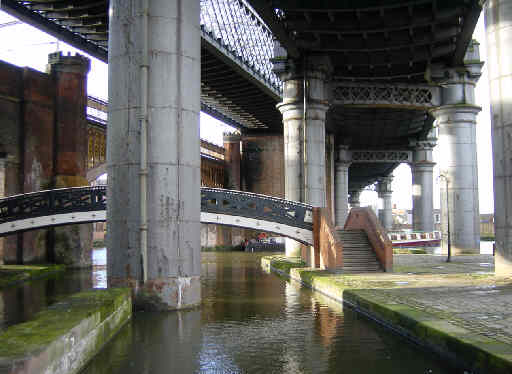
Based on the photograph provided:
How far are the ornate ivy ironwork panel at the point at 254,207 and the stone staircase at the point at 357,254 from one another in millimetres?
2153

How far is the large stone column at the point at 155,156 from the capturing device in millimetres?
14250

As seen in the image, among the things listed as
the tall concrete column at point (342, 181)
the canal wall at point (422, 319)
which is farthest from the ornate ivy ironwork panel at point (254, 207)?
the tall concrete column at point (342, 181)

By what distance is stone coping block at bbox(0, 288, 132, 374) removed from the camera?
21.8 feet

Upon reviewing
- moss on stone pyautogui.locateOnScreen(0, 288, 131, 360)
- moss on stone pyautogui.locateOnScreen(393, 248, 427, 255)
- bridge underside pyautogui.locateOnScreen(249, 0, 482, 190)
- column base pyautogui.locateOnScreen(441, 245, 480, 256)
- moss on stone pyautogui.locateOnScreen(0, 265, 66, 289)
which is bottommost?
moss on stone pyautogui.locateOnScreen(0, 265, 66, 289)

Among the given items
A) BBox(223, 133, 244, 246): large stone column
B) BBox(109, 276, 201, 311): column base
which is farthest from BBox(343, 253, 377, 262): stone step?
BBox(223, 133, 244, 246): large stone column

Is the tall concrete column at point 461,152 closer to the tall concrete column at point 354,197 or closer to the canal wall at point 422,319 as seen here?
the canal wall at point 422,319

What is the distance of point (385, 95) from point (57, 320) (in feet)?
83.3

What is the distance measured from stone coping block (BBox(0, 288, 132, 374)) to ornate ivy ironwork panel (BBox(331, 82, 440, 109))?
20.9 metres

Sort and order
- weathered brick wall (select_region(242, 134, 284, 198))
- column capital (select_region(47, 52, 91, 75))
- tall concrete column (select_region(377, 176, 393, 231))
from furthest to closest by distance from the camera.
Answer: tall concrete column (select_region(377, 176, 393, 231))
weathered brick wall (select_region(242, 134, 284, 198))
column capital (select_region(47, 52, 91, 75))

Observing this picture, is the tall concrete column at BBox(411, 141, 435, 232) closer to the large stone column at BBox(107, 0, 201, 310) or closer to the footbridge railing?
the footbridge railing

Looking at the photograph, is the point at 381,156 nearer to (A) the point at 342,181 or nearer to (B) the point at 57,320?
(A) the point at 342,181

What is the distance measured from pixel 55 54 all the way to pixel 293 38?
46.0ft

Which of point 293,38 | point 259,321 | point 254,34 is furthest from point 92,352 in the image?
point 254,34

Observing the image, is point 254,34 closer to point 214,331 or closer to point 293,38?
point 293,38
